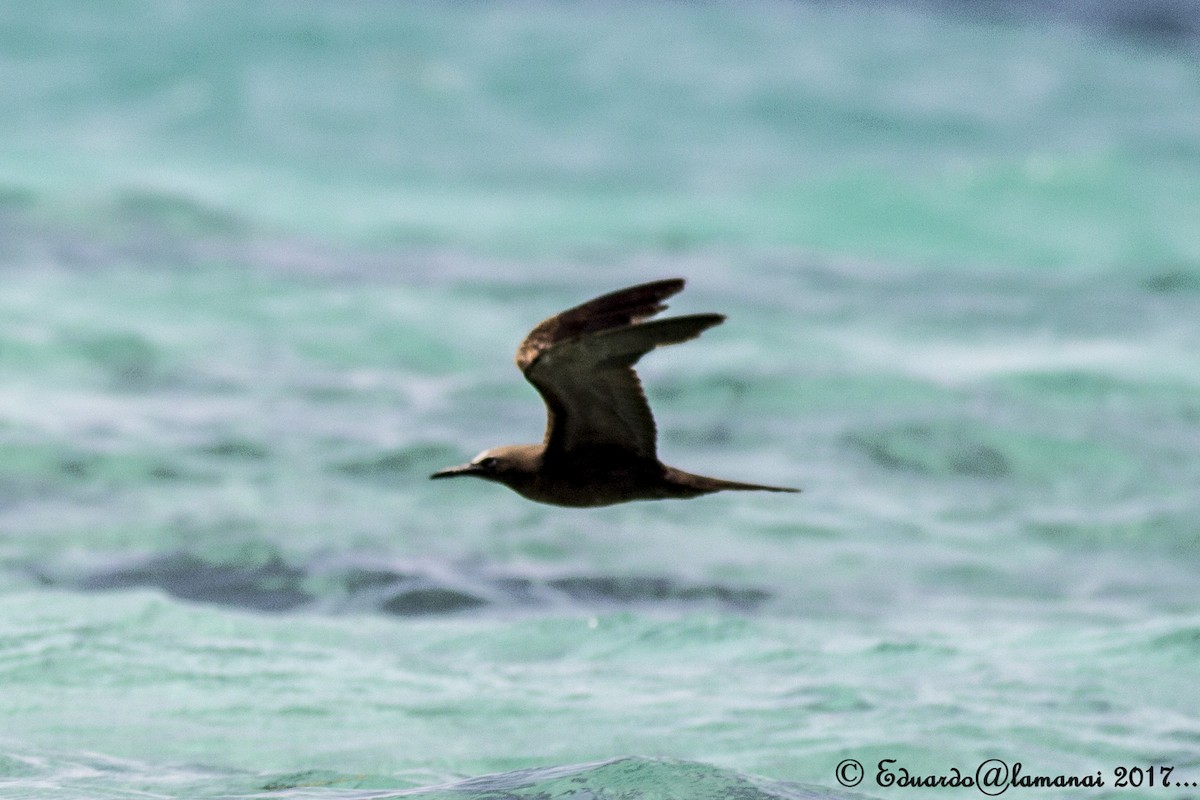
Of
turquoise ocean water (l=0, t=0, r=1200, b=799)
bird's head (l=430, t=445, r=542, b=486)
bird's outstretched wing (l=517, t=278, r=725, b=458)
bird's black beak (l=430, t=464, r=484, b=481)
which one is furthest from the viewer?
turquoise ocean water (l=0, t=0, r=1200, b=799)

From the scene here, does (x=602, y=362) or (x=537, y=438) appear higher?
(x=537, y=438)

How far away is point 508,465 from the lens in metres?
5.83

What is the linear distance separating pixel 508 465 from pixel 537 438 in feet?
24.0

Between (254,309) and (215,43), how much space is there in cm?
1514

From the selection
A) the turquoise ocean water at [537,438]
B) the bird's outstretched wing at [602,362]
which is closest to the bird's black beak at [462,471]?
the bird's outstretched wing at [602,362]

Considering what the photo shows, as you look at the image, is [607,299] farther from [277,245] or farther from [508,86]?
[508,86]

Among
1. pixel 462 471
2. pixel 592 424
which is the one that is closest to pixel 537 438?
pixel 592 424

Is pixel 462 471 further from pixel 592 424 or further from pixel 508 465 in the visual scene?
pixel 592 424

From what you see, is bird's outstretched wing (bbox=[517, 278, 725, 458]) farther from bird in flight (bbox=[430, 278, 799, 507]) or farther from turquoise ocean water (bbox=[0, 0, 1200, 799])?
turquoise ocean water (bbox=[0, 0, 1200, 799])

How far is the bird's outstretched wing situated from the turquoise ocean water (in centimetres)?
134

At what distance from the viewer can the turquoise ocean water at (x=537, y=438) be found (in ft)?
26.3

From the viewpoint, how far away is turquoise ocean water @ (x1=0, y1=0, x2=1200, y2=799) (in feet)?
26.3

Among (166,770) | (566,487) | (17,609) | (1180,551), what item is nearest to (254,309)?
(17,609)

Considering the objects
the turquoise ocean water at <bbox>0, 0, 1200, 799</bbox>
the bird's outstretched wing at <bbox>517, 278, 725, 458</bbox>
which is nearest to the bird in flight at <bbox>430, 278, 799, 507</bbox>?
the bird's outstretched wing at <bbox>517, 278, 725, 458</bbox>
